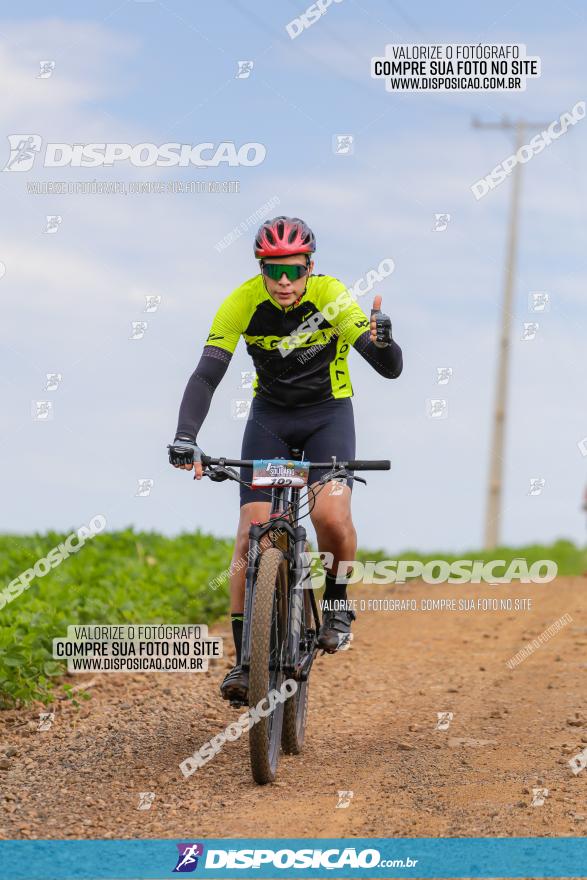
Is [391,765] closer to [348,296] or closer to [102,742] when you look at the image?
[102,742]

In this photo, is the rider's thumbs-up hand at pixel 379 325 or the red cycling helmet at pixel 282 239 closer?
the rider's thumbs-up hand at pixel 379 325

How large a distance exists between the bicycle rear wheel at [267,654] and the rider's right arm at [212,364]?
1.03 m

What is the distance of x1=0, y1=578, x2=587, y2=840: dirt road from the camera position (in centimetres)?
621

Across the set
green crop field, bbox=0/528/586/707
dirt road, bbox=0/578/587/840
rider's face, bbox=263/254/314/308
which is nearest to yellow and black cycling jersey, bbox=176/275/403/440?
rider's face, bbox=263/254/314/308

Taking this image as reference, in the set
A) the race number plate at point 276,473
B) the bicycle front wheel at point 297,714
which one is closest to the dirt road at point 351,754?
the bicycle front wheel at point 297,714

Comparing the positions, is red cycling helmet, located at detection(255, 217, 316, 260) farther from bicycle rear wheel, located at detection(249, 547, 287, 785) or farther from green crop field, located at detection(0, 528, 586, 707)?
green crop field, located at detection(0, 528, 586, 707)

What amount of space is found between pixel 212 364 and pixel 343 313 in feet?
3.11

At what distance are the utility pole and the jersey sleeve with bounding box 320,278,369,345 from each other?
63.8 ft

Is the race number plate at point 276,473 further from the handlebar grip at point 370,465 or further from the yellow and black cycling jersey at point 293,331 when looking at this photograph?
the yellow and black cycling jersey at point 293,331

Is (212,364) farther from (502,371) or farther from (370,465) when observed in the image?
(502,371)

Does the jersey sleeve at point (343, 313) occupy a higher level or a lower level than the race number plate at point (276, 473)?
higher

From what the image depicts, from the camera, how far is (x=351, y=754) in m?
7.73

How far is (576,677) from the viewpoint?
10.1 m

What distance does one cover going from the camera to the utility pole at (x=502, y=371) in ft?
88.2
